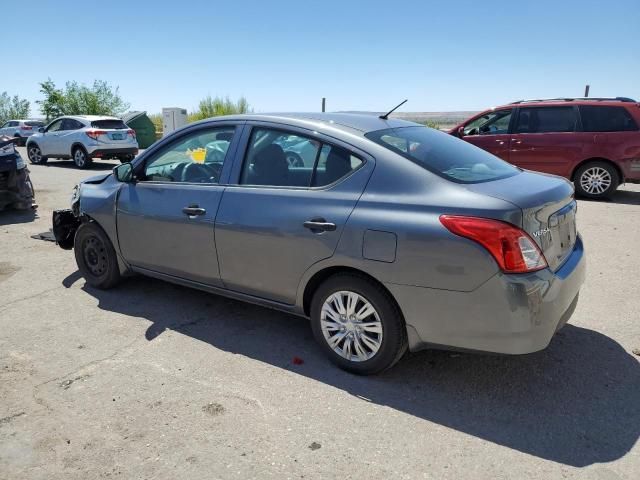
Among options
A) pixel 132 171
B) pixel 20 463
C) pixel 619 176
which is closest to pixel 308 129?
pixel 132 171

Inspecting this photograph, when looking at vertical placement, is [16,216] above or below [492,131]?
below

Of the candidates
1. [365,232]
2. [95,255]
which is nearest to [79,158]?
[95,255]

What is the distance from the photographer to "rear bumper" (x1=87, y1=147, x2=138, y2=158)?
1492 cm

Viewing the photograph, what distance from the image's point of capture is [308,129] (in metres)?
3.48

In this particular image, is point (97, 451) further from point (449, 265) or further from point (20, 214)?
point (20, 214)

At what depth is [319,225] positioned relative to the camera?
320cm

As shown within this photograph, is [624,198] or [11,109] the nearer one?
[624,198]

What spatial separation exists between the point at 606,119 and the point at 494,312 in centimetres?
853

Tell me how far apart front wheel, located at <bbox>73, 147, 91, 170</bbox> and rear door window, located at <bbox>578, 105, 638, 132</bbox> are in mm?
12871

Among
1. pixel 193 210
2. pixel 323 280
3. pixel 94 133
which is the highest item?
pixel 94 133

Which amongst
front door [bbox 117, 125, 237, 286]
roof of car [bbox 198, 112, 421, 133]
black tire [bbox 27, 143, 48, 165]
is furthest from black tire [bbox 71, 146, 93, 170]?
roof of car [bbox 198, 112, 421, 133]

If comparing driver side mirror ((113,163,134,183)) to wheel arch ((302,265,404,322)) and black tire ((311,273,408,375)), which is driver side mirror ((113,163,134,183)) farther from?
black tire ((311,273,408,375))

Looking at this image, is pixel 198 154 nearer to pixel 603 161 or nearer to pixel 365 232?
pixel 365 232

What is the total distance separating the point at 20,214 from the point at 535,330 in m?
8.31
